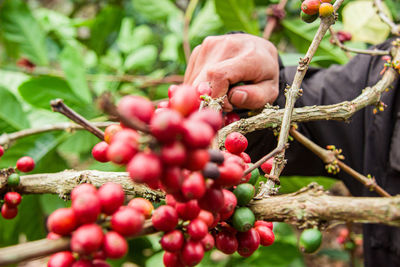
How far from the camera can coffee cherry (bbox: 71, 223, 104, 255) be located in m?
0.38

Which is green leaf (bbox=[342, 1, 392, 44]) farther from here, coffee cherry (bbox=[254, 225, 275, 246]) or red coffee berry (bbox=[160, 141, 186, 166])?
red coffee berry (bbox=[160, 141, 186, 166])

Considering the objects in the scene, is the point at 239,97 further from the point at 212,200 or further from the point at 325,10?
the point at 212,200

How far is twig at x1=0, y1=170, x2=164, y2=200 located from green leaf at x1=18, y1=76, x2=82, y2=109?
0.70 m

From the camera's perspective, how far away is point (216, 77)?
0.80 meters

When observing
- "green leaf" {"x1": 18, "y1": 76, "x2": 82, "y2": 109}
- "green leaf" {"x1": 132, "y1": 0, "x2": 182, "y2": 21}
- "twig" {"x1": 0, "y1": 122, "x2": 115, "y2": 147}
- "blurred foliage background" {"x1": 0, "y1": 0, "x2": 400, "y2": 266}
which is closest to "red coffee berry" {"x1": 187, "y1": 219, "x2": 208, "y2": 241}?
"twig" {"x1": 0, "y1": 122, "x2": 115, "y2": 147}

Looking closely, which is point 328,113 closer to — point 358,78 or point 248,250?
point 248,250

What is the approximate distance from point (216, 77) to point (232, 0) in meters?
0.82

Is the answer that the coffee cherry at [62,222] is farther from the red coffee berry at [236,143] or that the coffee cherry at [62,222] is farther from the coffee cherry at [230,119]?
the coffee cherry at [230,119]

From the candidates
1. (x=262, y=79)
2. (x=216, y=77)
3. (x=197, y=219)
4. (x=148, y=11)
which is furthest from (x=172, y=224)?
(x=148, y=11)

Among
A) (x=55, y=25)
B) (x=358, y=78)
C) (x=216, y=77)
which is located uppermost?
(x=216, y=77)

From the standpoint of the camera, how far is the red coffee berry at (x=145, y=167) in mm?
358

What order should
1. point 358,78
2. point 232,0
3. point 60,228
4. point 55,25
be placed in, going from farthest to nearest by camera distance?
point 55,25 < point 232,0 < point 358,78 < point 60,228

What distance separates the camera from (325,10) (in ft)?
2.30

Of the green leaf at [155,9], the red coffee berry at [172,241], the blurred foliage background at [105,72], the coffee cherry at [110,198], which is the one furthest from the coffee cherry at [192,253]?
the green leaf at [155,9]
